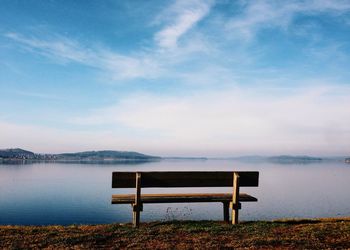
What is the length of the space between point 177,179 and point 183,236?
206 centimetres

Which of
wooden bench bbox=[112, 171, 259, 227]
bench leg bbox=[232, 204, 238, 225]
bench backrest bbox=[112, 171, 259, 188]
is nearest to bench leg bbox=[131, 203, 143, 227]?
wooden bench bbox=[112, 171, 259, 227]

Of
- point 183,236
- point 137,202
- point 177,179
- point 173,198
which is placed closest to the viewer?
point 183,236

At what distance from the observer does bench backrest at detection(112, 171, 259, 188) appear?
31.0 feet

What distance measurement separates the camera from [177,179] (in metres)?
9.62

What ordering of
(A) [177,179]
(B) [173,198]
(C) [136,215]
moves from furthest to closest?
(A) [177,179] < (B) [173,198] < (C) [136,215]

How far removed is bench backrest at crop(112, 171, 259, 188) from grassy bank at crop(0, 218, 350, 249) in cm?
112

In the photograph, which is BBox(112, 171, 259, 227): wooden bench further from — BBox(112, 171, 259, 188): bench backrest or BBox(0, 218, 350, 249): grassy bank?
BBox(0, 218, 350, 249): grassy bank

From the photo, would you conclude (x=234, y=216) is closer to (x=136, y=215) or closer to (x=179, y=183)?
(x=179, y=183)

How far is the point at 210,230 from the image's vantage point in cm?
843

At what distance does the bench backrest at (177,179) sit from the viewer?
9461 millimetres

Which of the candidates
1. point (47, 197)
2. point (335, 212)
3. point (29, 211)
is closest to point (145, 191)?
point (47, 197)

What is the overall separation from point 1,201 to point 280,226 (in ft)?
125

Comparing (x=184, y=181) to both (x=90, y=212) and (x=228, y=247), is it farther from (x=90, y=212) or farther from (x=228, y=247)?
(x=90, y=212)

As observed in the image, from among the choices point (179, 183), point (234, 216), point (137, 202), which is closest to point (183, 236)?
point (137, 202)
